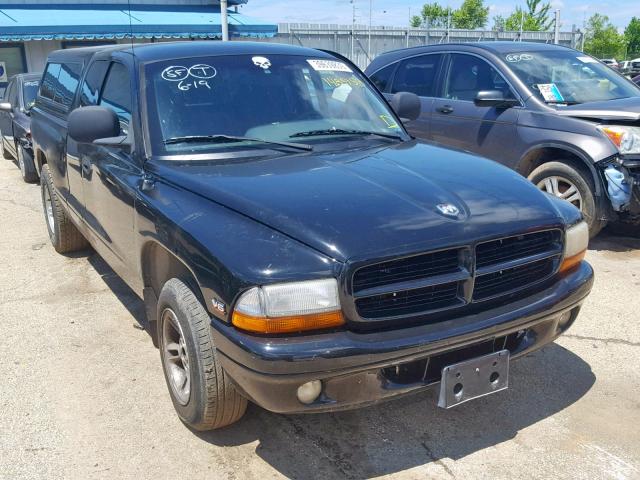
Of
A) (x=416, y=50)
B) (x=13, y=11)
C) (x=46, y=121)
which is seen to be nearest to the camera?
(x=46, y=121)

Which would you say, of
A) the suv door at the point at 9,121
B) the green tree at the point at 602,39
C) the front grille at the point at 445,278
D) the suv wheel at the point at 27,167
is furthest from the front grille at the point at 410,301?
the green tree at the point at 602,39

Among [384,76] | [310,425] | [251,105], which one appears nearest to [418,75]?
[384,76]

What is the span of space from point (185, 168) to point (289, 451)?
1489mm

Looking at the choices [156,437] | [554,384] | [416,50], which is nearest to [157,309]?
[156,437]

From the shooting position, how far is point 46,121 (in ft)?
18.3

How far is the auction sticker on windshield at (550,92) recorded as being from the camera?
6141 mm

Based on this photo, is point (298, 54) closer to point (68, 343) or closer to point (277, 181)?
point (277, 181)

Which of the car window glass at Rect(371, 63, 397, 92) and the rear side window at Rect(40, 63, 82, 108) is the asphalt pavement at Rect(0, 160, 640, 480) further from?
the car window glass at Rect(371, 63, 397, 92)

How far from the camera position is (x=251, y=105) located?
3.58 metres

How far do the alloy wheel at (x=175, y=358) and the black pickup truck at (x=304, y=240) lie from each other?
0.01 meters

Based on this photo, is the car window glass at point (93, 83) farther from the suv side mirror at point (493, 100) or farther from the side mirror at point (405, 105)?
the suv side mirror at point (493, 100)

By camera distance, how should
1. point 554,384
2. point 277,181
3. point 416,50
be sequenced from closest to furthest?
point 277,181, point 554,384, point 416,50

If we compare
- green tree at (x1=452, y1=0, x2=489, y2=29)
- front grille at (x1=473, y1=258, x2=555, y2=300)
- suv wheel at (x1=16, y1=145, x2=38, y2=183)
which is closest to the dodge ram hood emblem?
front grille at (x1=473, y1=258, x2=555, y2=300)

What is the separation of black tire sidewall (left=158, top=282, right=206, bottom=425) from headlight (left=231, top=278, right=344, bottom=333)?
1.43 ft
